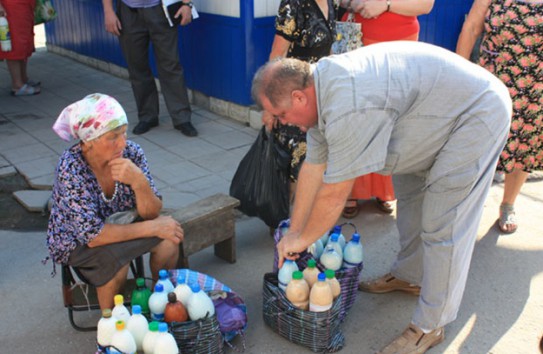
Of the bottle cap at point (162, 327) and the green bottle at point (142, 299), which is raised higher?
the bottle cap at point (162, 327)

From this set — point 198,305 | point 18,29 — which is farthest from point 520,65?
point 18,29

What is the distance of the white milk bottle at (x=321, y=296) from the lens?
8.73ft

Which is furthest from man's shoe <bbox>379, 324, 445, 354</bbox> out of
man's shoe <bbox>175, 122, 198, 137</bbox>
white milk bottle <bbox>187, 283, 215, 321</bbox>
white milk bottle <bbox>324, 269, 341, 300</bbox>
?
man's shoe <bbox>175, 122, 198, 137</bbox>

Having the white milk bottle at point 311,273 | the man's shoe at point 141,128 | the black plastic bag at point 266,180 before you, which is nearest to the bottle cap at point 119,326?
the white milk bottle at point 311,273

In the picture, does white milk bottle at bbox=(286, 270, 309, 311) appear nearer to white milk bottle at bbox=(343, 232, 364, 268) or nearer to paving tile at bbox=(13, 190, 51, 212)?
white milk bottle at bbox=(343, 232, 364, 268)

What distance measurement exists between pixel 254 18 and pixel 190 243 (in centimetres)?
302

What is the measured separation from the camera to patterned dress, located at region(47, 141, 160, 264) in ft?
8.75

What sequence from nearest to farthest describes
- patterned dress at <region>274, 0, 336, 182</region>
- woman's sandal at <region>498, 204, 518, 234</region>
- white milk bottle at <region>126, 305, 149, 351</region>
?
1. white milk bottle at <region>126, 305, 149, 351</region>
2. patterned dress at <region>274, 0, 336, 182</region>
3. woman's sandal at <region>498, 204, 518, 234</region>

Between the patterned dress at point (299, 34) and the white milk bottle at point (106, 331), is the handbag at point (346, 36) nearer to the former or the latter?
the patterned dress at point (299, 34)

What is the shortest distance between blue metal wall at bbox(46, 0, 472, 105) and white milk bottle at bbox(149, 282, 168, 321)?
3.51 m

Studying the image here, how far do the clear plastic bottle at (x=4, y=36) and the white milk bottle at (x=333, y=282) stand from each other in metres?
5.52

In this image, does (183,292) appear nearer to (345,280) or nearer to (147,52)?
(345,280)

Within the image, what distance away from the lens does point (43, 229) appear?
4.06 metres

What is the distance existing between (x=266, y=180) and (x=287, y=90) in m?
1.32
